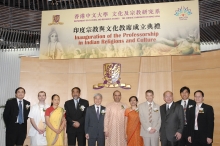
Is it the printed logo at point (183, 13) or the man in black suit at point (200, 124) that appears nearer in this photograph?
the man in black suit at point (200, 124)

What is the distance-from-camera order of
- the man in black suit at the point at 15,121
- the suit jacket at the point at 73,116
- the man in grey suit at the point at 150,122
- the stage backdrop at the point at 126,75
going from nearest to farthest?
the man in grey suit at the point at 150,122 < the man in black suit at the point at 15,121 < the suit jacket at the point at 73,116 < the stage backdrop at the point at 126,75

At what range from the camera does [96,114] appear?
15.6 ft

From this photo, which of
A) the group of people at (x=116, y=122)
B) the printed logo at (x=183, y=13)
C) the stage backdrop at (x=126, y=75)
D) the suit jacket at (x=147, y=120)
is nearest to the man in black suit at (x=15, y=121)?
the group of people at (x=116, y=122)

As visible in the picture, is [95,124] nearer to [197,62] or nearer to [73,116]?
[73,116]

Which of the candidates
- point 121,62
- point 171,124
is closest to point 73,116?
point 171,124

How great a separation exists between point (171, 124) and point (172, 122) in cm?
3

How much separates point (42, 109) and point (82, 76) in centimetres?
157

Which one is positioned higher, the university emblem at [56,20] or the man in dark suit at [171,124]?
the university emblem at [56,20]

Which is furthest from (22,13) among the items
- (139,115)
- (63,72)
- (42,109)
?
(139,115)

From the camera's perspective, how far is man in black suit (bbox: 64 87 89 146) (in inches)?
186

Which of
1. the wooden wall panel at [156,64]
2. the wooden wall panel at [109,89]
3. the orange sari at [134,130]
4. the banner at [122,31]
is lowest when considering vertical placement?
the orange sari at [134,130]

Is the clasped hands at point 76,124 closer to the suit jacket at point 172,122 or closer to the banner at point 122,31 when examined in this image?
the banner at point 122,31

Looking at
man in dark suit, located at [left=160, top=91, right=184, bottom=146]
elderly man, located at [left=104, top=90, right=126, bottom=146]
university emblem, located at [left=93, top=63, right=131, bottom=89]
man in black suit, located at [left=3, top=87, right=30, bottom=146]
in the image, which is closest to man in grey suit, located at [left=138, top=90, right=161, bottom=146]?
man in dark suit, located at [left=160, top=91, right=184, bottom=146]

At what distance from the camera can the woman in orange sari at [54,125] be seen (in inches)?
174
